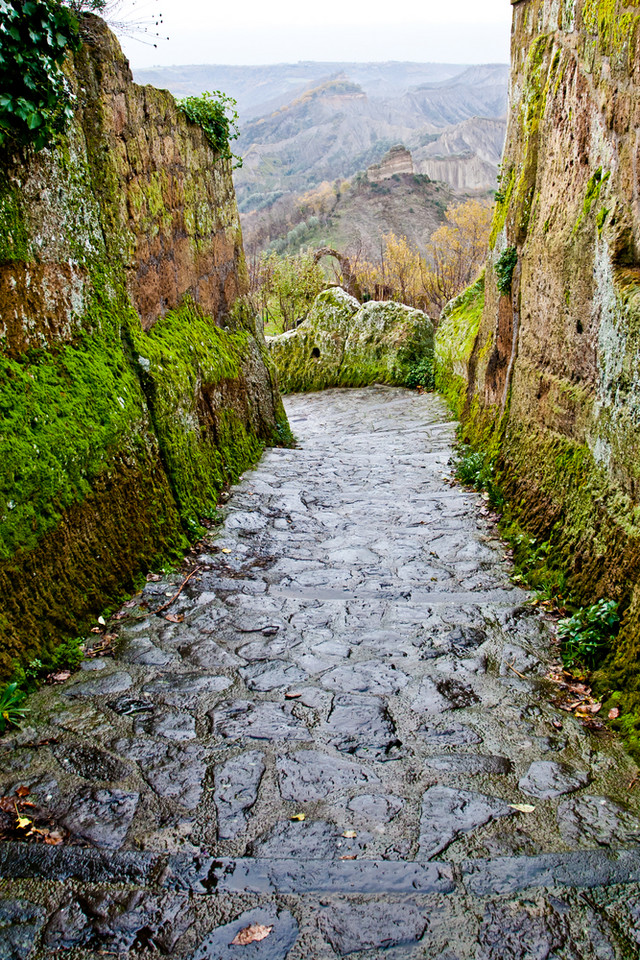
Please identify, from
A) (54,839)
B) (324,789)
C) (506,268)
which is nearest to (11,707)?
(54,839)

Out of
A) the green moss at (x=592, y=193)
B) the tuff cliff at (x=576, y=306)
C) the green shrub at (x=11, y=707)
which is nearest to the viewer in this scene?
the green shrub at (x=11, y=707)

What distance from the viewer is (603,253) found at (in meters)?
3.88

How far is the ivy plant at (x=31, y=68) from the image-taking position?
3285 mm

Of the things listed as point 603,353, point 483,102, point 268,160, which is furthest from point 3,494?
point 483,102

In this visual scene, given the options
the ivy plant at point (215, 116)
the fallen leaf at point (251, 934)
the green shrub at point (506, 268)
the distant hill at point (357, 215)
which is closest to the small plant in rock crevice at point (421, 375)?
the ivy plant at point (215, 116)

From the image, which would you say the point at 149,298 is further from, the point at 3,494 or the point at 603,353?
the point at 603,353

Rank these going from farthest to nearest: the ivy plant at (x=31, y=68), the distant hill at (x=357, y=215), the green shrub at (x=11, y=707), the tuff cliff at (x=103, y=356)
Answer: the distant hill at (x=357, y=215), the tuff cliff at (x=103, y=356), the ivy plant at (x=31, y=68), the green shrub at (x=11, y=707)

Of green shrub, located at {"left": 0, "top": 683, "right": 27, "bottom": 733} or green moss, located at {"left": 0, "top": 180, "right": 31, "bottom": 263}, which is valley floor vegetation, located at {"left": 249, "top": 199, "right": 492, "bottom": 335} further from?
green shrub, located at {"left": 0, "top": 683, "right": 27, "bottom": 733}

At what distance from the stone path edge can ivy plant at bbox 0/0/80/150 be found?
314cm

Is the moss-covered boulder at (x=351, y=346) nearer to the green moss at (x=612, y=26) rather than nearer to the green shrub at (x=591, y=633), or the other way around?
the green moss at (x=612, y=26)

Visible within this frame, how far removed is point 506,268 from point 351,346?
9861mm

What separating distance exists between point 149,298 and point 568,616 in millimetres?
3988

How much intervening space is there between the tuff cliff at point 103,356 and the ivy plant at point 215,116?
0.42 feet

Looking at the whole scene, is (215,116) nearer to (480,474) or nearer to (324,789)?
(480,474)
